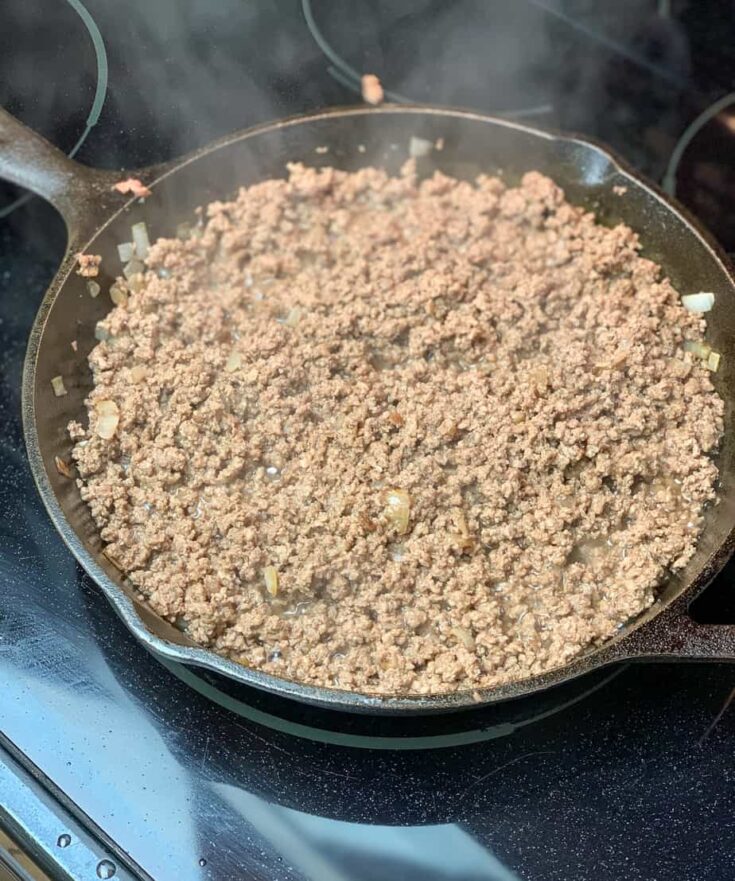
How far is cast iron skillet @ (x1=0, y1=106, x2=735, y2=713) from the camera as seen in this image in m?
1.24

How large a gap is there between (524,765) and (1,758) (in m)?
0.77

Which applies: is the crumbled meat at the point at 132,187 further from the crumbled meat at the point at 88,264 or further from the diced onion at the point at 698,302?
the diced onion at the point at 698,302

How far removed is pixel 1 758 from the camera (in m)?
1.32

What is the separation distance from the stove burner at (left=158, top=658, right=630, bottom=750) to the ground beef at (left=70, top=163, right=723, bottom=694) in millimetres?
71

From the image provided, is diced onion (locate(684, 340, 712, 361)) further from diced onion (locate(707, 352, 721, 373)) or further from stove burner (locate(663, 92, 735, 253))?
stove burner (locate(663, 92, 735, 253))

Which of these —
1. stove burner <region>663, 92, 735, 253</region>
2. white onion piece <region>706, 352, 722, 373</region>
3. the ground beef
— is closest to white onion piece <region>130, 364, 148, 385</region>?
the ground beef

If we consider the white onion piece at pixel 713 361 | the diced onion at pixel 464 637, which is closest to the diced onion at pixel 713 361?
the white onion piece at pixel 713 361

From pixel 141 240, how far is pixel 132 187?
0.10m

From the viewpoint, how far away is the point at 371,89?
1929 mm

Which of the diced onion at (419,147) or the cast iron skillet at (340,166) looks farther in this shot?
the diced onion at (419,147)

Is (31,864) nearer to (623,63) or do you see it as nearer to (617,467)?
(617,467)

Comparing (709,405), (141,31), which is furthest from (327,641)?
(141,31)

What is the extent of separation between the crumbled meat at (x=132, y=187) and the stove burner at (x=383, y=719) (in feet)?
2.86

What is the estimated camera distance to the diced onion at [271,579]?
4.68 ft
